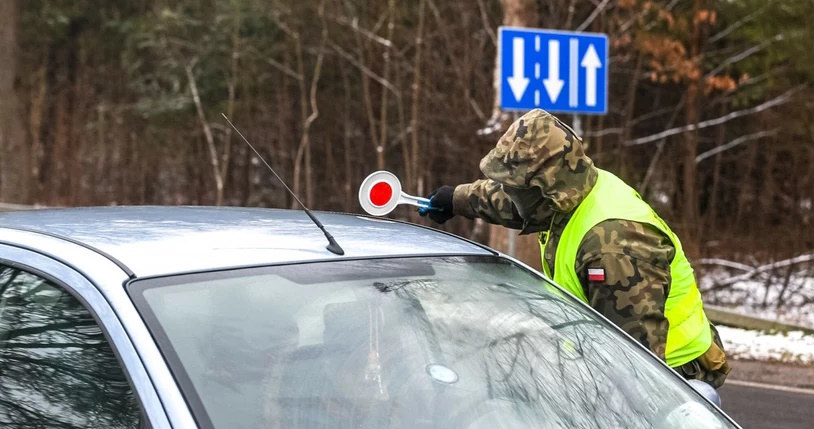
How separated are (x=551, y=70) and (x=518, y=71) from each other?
0.91 feet

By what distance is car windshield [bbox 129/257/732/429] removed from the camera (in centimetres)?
211

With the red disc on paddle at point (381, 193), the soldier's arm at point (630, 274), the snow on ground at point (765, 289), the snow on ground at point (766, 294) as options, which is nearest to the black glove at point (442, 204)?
the red disc on paddle at point (381, 193)

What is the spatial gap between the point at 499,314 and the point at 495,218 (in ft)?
3.89

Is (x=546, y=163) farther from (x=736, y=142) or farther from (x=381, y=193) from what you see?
Result: (x=736, y=142)

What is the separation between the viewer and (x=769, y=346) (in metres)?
8.88

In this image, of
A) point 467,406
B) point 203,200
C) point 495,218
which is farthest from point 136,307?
point 203,200

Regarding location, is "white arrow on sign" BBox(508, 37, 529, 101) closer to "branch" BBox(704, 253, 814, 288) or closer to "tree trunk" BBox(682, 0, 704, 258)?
"branch" BBox(704, 253, 814, 288)

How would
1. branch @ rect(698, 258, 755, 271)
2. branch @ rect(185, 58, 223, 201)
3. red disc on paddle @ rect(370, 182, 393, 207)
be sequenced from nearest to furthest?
1. red disc on paddle @ rect(370, 182, 393, 207)
2. branch @ rect(698, 258, 755, 271)
3. branch @ rect(185, 58, 223, 201)

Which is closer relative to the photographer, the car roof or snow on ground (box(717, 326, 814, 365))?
the car roof

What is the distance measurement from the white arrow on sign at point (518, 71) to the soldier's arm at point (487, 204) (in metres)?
4.46

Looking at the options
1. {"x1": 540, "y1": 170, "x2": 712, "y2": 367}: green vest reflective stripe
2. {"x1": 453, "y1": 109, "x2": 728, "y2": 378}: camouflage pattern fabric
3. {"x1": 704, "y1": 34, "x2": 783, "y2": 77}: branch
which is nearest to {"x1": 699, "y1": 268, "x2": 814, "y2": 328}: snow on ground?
{"x1": 704, "y1": 34, "x2": 783, "y2": 77}: branch

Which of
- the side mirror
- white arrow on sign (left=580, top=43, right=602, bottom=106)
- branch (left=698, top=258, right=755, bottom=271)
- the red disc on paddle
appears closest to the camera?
the side mirror

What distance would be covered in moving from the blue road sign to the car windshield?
5.57 m

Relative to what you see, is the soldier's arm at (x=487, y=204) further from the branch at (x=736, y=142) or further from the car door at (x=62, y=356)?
the branch at (x=736, y=142)
